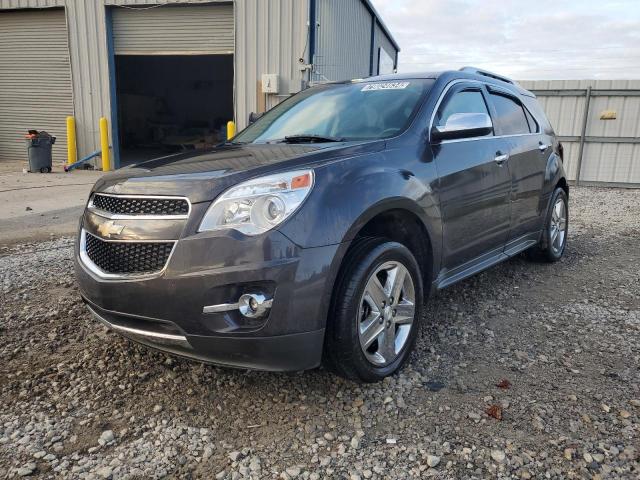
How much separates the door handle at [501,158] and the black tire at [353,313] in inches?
60.7

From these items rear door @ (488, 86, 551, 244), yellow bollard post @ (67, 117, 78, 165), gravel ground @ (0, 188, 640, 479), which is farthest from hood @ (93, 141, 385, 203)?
yellow bollard post @ (67, 117, 78, 165)

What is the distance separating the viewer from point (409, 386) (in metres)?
2.84

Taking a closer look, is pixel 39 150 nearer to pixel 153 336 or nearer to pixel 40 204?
pixel 40 204

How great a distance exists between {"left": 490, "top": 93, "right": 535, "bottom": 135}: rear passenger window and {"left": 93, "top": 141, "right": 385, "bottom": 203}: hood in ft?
5.80

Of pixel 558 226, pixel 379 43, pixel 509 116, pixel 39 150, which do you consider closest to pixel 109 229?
pixel 509 116

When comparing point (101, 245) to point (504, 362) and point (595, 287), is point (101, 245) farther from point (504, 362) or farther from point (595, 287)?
point (595, 287)

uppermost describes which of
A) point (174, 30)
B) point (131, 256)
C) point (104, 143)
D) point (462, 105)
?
point (174, 30)

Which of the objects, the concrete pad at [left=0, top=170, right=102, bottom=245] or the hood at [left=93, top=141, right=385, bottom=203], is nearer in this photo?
the hood at [left=93, top=141, right=385, bottom=203]

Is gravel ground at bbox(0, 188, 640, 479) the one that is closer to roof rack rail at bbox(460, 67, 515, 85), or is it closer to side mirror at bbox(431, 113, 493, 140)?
side mirror at bbox(431, 113, 493, 140)

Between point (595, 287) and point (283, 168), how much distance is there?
3.37m

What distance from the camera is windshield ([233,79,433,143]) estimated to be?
340cm

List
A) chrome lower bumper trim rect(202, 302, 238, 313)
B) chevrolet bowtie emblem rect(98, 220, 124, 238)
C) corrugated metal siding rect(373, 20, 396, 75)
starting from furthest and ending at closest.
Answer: corrugated metal siding rect(373, 20, 396, 75) < chevrolet bowtie emblem rect(98, 220, 124, 238) < chrome lower bumper trim rect(202, 302, 238, 313)

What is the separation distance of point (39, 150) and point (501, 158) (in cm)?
1228

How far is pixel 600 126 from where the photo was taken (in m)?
12.4
